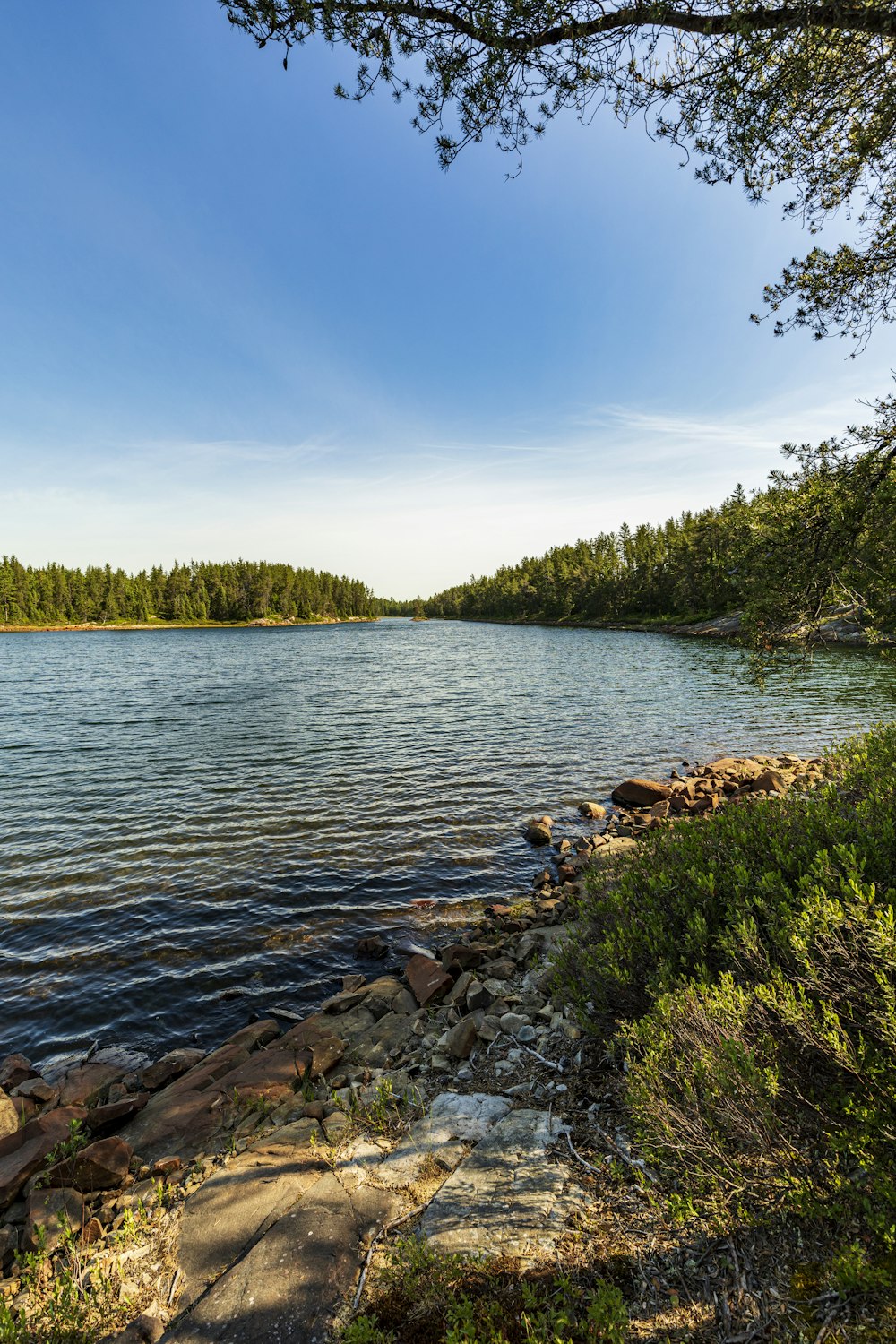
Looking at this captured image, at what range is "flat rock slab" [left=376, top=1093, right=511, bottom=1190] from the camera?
447 cm

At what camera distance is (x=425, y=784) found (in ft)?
66.7

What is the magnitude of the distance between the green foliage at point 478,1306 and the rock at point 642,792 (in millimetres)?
15261

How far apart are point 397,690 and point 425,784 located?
23.8m

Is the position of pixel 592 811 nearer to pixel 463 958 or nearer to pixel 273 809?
pixel 463 958

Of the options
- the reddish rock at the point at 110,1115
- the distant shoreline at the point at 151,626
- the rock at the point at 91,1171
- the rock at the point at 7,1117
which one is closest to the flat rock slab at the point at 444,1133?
the rock at the point at 91,1171

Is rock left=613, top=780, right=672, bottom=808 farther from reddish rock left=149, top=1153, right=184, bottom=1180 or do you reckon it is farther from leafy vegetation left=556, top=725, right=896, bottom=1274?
reddish rock left=149, top=1153, right=184, bottom=1180

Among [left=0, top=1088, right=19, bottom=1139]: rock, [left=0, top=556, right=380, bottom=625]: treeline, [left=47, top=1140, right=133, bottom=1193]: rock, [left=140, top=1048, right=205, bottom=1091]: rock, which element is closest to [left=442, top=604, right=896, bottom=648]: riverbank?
[left=47, top=1140, right=133, bottom=1193]: rock

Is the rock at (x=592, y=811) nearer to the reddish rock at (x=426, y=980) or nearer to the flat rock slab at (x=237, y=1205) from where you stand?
the reddish rock at (x=426, y=980)

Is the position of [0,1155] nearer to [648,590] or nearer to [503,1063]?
[503,1063]

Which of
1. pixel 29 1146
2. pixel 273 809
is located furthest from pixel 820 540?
pixel 273 809

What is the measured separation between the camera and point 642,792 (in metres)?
17.9

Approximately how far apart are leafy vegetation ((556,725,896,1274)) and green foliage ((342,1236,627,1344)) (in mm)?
735

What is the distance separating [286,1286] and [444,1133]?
1.63m

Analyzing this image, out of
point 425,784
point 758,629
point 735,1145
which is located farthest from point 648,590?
point 735,1145
